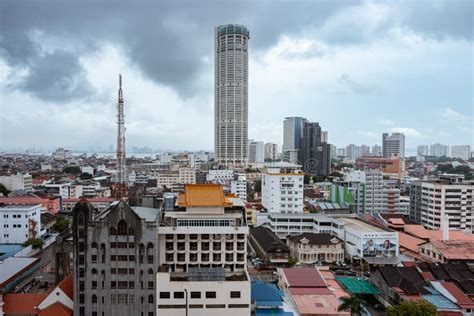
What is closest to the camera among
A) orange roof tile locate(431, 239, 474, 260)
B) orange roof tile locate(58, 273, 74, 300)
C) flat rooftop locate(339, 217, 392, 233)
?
orange roof tile locate(58, 273, 74, 300)

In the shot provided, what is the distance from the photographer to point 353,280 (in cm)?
2119

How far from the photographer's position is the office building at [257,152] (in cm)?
11886

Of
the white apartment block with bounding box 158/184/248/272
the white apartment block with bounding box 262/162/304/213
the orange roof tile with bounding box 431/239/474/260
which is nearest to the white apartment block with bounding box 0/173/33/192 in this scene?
the white apartment block with bounding box 262/162/304/213

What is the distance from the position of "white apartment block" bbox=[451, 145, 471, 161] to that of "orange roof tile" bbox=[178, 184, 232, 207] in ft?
434

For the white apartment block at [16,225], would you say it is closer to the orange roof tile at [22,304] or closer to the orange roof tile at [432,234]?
the orange roof tile at [22,304]

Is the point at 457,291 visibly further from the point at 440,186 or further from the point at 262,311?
the point at 440,186

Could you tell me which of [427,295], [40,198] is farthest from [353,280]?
[40,198]

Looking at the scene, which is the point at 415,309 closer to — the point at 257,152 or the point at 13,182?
the point at 13,182

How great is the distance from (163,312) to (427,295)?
1093 centimetres

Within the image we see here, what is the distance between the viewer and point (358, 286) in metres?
20.4

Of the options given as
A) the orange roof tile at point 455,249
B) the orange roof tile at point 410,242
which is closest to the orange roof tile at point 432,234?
the orange roof tile at point 410,242

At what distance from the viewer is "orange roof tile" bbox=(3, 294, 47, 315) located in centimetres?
Answer: 1585

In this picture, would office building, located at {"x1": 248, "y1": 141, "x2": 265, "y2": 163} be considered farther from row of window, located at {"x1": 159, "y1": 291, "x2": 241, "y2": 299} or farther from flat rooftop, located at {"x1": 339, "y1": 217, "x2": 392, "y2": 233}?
row of window, located at {"x1": 159, "y1": 291, "x2": 241, "y2": 299}

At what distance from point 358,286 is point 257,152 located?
99.2 m
